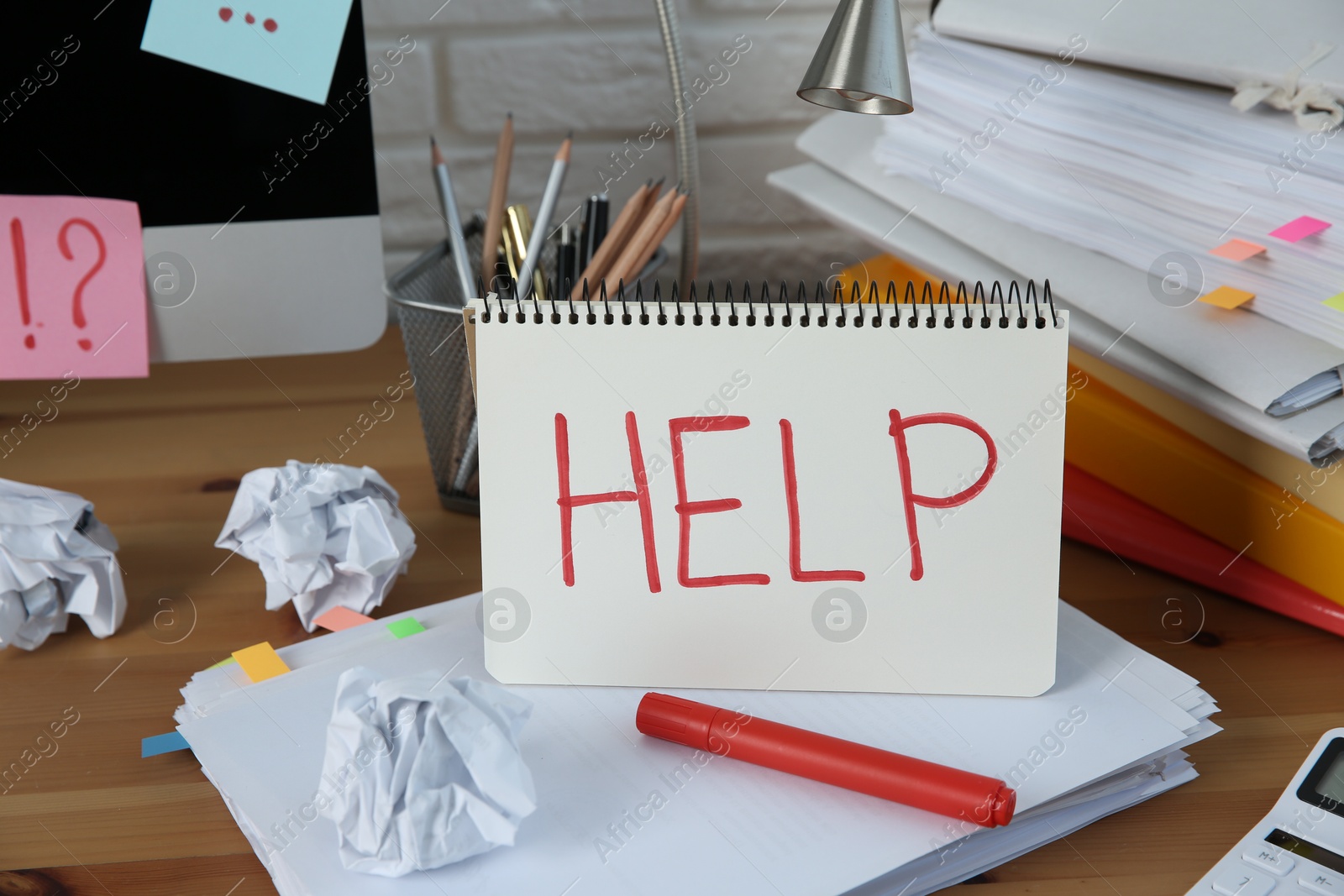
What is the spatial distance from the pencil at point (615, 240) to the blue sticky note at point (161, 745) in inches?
11.6

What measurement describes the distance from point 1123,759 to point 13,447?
731 millimetres

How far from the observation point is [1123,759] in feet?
1.40

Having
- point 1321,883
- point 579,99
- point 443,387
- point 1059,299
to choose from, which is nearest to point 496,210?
point 443,387

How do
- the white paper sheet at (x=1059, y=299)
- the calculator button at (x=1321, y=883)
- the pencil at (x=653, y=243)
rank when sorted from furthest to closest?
the pencil at (x=653, y=243), the white paper sheet at (x=1059, y=299), the calculator button at (x=1321, y=883)

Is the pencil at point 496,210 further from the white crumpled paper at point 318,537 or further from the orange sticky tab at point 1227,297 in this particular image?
the orange sticky tab at point 1227,297

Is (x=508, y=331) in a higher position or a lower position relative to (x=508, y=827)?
higher

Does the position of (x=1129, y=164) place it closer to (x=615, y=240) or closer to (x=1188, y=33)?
→ (x=1188, y=33)

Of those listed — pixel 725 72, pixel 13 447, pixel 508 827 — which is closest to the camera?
pixel 508 827

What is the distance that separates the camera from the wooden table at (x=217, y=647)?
411 millimetres

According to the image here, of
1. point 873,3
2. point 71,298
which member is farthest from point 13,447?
point 873,3

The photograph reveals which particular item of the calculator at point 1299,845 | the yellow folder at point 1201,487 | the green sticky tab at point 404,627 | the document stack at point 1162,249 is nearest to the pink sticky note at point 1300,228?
the document stack at point 1162,249

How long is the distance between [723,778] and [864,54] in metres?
0.31

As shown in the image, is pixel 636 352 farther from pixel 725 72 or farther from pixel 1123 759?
pixel 725 72

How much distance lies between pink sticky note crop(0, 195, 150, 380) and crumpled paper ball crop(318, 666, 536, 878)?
37 centimetres
